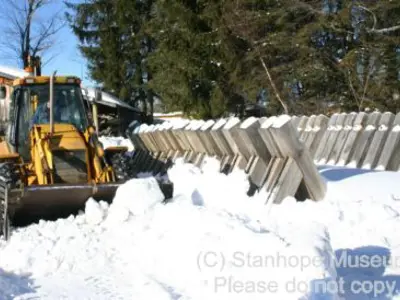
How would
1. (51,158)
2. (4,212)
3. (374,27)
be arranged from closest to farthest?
1. (4,212)
2. (51,158)
3. (374,27)

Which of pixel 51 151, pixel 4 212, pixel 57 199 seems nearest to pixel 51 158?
pixel 51 151

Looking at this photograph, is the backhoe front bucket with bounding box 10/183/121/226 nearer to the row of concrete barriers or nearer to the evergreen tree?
the row of concrete barriers

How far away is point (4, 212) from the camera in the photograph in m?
6.88

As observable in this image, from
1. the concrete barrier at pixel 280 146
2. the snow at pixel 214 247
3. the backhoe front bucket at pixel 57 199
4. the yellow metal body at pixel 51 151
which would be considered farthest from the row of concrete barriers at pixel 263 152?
the yellow metal body at pixel 51 151

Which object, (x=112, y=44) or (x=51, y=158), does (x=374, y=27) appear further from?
(x=112, y=44)

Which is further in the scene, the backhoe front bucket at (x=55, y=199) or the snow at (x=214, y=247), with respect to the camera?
the backhoe front bucket at (x=55, y=199)

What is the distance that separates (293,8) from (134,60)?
17717 millimetres

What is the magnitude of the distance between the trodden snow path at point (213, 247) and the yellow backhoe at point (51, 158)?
384 mm

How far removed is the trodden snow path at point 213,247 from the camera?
13.8 ft

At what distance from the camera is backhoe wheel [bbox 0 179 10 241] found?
6.76 metres

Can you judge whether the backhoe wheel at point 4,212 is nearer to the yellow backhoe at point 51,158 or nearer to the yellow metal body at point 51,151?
the yellow backhoe at point 51,158

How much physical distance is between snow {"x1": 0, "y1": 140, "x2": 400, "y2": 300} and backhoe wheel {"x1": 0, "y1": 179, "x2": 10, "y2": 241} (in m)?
0.12

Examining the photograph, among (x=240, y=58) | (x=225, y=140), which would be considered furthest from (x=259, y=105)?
(x=225, y=140)

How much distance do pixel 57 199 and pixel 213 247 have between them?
331 cm
